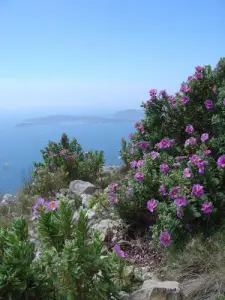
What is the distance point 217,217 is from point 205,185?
34cm

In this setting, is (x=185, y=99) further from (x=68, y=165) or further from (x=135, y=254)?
(x=68, y=165)

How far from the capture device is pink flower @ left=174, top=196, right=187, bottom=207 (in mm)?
3910

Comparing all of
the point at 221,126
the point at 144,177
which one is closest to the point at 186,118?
the point at 221,126

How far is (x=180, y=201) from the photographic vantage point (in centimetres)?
393

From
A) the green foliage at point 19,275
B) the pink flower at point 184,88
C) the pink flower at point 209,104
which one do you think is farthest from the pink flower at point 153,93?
the green foliage at point 19,275

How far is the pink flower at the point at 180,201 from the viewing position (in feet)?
12.8

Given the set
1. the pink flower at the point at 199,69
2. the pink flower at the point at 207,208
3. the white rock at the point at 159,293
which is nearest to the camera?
the white rock at the point at 159,293

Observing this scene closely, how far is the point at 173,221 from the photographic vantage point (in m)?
3.98

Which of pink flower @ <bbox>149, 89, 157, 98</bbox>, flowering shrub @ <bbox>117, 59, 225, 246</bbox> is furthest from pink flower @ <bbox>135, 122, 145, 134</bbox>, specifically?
pink flower @ <bbox>149, 89, 157, 98</bbox>

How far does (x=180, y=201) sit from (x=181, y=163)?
81 centimetres

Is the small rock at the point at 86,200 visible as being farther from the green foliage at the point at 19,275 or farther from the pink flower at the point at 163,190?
the green foliage at the point at 19,275

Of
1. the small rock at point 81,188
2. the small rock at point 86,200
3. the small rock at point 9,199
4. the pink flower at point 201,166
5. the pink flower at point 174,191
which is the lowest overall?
the small rock at point 9,199

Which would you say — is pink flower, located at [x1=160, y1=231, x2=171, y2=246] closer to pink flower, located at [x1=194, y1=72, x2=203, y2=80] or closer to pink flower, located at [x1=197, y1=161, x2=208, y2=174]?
pink flower, located at [x1=197, y1=161, x2=208, y2=174]

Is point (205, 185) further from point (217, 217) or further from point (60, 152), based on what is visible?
point (60, 152)
